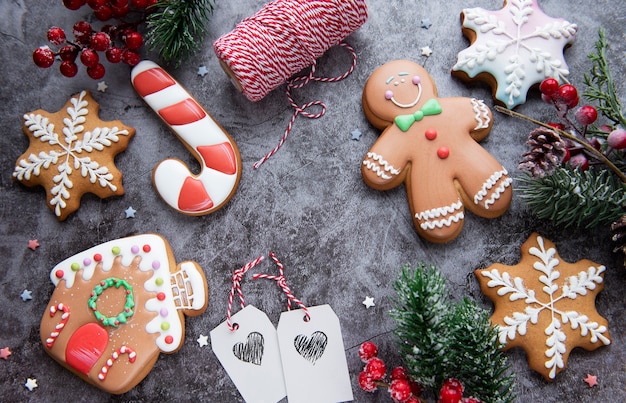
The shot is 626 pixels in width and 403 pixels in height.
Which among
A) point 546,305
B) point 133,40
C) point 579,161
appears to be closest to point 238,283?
point 133,40

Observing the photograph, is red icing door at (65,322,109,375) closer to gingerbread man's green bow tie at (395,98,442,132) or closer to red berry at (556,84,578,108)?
gingerbread man's green bow tie at (395,98,442,132)

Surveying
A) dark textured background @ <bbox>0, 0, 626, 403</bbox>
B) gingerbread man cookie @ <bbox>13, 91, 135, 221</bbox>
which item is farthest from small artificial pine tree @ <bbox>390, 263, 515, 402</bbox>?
gingerbread man cookie @ <bbox>13, 91, 135, 221</bbox>

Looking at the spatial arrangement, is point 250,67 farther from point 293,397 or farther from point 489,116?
point 293,397

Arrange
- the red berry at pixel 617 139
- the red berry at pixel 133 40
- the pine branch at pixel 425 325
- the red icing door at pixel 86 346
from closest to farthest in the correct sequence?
the pine branch at pixel 425 325, the red berry at pixel 617 139, the red icing door at pixel 86 346, the red berry at pixel 133 40

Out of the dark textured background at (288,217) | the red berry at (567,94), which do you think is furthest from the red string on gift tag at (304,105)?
the red berry at (567,94)

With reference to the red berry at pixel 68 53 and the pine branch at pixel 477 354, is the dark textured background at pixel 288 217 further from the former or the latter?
the pine branch at pixel 477 354

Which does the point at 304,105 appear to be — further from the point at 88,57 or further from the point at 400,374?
the point at 400,374
